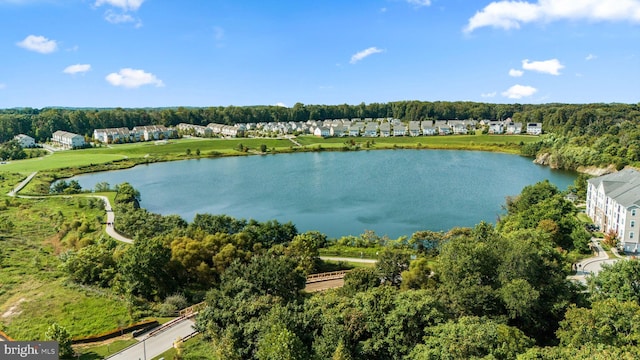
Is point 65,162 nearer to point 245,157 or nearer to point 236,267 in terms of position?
point 245,157

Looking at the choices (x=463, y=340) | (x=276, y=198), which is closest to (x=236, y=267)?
(x=463, y=340)

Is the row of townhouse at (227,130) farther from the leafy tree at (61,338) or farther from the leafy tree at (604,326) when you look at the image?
the leafy tree at (604,326)

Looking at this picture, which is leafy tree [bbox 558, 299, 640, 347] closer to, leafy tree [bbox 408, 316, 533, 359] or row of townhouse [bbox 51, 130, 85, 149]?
leafy tree [bbox 408, 316, 533, 359]

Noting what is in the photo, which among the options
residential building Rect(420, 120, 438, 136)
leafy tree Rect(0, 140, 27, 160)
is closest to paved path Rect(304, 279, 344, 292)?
leafy tree Rect(0, 140, 27, 160)

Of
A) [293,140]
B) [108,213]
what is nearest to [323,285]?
[108,213]

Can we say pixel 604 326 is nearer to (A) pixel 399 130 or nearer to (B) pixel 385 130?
(A) pixel 399 130

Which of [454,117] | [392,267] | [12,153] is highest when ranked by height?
[454,117]
